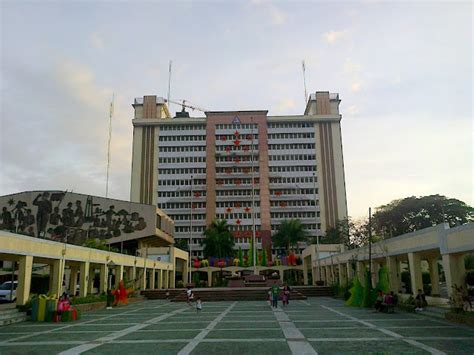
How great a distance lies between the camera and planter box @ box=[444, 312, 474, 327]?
50.2 feet

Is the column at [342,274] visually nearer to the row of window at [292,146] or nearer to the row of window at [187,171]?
the row of window at [292,146]

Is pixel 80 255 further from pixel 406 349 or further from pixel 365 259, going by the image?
pixel 406 349

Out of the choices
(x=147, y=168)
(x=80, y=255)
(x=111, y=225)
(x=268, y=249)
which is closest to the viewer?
(x=80, y=255)

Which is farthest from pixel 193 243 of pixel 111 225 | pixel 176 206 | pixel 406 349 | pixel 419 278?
pixel 406 349

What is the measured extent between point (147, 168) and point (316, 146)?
1426 inches

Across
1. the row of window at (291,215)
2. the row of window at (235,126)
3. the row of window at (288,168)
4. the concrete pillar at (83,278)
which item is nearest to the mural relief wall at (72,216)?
the concrete pillar at (83,278)

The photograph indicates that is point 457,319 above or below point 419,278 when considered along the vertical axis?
below

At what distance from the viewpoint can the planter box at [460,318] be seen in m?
15.3

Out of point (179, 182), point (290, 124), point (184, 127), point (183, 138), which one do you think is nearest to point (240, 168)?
point (179, 182)

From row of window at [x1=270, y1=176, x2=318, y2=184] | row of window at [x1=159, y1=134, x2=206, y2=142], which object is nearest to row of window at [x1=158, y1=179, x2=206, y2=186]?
row of window at [x1=159, y1=134, x2=206, y2=142]

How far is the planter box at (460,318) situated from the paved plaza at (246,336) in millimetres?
438

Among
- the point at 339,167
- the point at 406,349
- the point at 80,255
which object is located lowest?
the point at 406,349

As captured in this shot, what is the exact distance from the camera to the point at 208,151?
88.8m

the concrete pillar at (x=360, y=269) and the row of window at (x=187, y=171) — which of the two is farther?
the row of window at (x=187, y=171)
